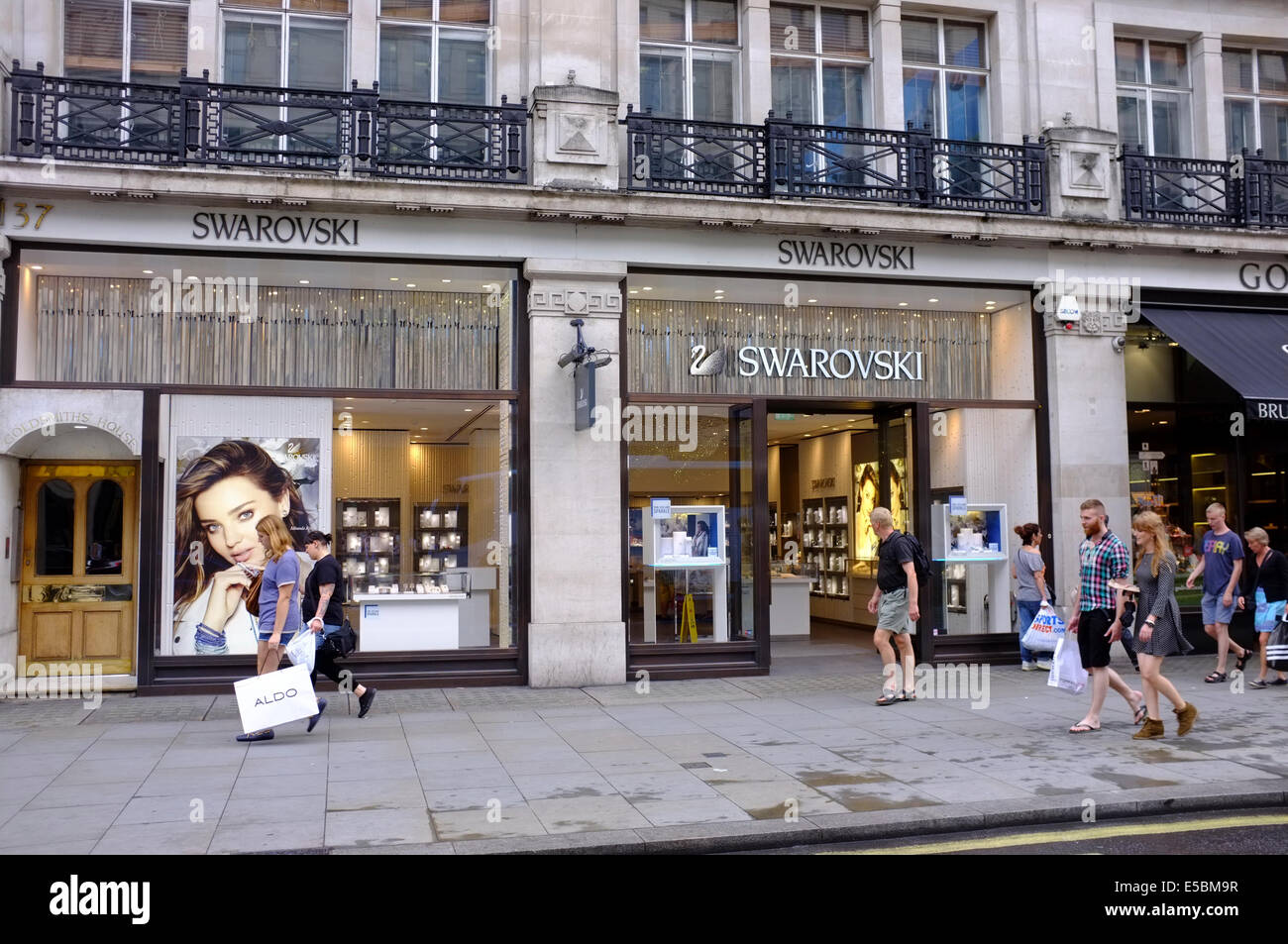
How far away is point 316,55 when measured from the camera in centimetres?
1345

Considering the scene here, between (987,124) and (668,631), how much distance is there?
846 cm

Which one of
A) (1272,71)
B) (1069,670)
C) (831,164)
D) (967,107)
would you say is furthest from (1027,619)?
(1272,71)

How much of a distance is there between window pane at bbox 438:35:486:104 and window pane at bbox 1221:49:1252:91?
36.4 ft

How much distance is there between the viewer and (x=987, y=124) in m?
15.5

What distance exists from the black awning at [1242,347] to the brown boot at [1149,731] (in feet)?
20.5

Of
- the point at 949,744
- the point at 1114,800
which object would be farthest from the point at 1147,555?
the point at 1114,800

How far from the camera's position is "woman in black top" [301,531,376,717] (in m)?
10.6

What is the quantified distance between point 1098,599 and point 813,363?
5.97m

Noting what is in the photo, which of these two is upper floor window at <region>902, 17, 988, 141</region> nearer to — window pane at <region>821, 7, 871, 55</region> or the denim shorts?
window pane at <region>821, 7, 871, 55</region>

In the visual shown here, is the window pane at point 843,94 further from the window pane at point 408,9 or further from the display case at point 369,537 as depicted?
the display case at point 369,537

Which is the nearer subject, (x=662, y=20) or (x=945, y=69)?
(x=662, y=20)

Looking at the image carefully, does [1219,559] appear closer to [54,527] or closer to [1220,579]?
[1220,579]

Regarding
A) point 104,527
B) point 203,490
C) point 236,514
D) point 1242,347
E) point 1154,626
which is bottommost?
point 1154,626
